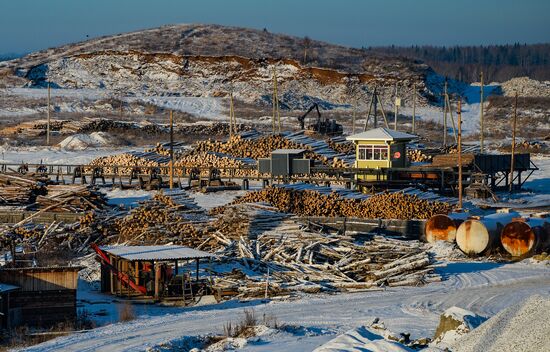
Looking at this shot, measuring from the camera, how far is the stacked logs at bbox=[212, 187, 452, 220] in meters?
37.3

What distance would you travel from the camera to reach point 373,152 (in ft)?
156

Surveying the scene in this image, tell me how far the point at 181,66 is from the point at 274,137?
2410 inches

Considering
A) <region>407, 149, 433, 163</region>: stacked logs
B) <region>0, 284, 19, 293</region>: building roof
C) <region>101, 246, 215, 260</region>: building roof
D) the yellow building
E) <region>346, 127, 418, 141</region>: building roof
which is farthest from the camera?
<region>407, 149, 433, 163</region>: stacked logs

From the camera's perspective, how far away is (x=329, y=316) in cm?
2414

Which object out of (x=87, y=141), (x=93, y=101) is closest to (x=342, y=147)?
(x=87, y=141)

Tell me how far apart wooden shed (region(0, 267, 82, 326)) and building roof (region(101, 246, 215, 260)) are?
2.71 metres

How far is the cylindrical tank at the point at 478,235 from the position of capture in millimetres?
32688

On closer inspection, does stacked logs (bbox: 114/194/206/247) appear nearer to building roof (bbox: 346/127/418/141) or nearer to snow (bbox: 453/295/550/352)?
building roof (bbox: 346/127/418/141)

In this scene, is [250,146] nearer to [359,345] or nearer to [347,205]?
[347,205]

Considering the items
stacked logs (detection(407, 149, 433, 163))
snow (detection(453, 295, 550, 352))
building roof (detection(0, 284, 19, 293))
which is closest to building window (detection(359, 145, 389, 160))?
stacked logs (detection(407, 149, 433, 163))

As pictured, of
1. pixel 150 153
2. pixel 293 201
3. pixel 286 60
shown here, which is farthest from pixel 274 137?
pixel 286 60

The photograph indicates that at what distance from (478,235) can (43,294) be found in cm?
1453

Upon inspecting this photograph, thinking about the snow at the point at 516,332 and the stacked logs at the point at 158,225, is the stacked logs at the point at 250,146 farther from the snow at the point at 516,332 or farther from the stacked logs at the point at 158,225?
the snow at the point at 516,332

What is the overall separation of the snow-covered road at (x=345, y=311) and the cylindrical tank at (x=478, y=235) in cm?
209
